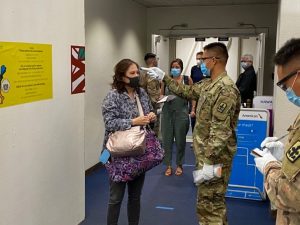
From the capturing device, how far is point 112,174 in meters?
2.41

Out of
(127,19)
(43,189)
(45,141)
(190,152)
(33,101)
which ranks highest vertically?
(127,19)

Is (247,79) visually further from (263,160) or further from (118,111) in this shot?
(263,160)

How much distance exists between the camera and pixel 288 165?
1224 millimetres

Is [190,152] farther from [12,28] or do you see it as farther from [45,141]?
[12,28]

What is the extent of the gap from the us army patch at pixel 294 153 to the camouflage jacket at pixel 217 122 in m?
1.03

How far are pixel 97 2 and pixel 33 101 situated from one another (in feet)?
9.12

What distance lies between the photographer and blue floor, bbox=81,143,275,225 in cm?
322

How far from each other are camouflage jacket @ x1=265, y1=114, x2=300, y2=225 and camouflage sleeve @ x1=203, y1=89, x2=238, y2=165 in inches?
35.0

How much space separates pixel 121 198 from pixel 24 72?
1.06 metres

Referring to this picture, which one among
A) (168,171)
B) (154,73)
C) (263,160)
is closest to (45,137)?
(154,73)

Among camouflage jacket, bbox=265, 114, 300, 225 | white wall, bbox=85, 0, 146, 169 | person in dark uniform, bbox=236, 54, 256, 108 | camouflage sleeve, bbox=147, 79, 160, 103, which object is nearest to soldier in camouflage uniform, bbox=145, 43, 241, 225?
camouflage jacket, bbox=265, 114, 300, 225

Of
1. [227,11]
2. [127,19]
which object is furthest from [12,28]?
[227,11]

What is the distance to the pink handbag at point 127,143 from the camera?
2322 millimetres

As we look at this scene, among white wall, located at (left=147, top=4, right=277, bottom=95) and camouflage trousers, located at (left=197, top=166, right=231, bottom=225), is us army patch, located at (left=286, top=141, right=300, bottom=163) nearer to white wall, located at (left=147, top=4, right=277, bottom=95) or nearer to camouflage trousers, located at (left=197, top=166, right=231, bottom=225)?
camouflage trousers, located at (left=197, top=166, right=231, bottom=225)
